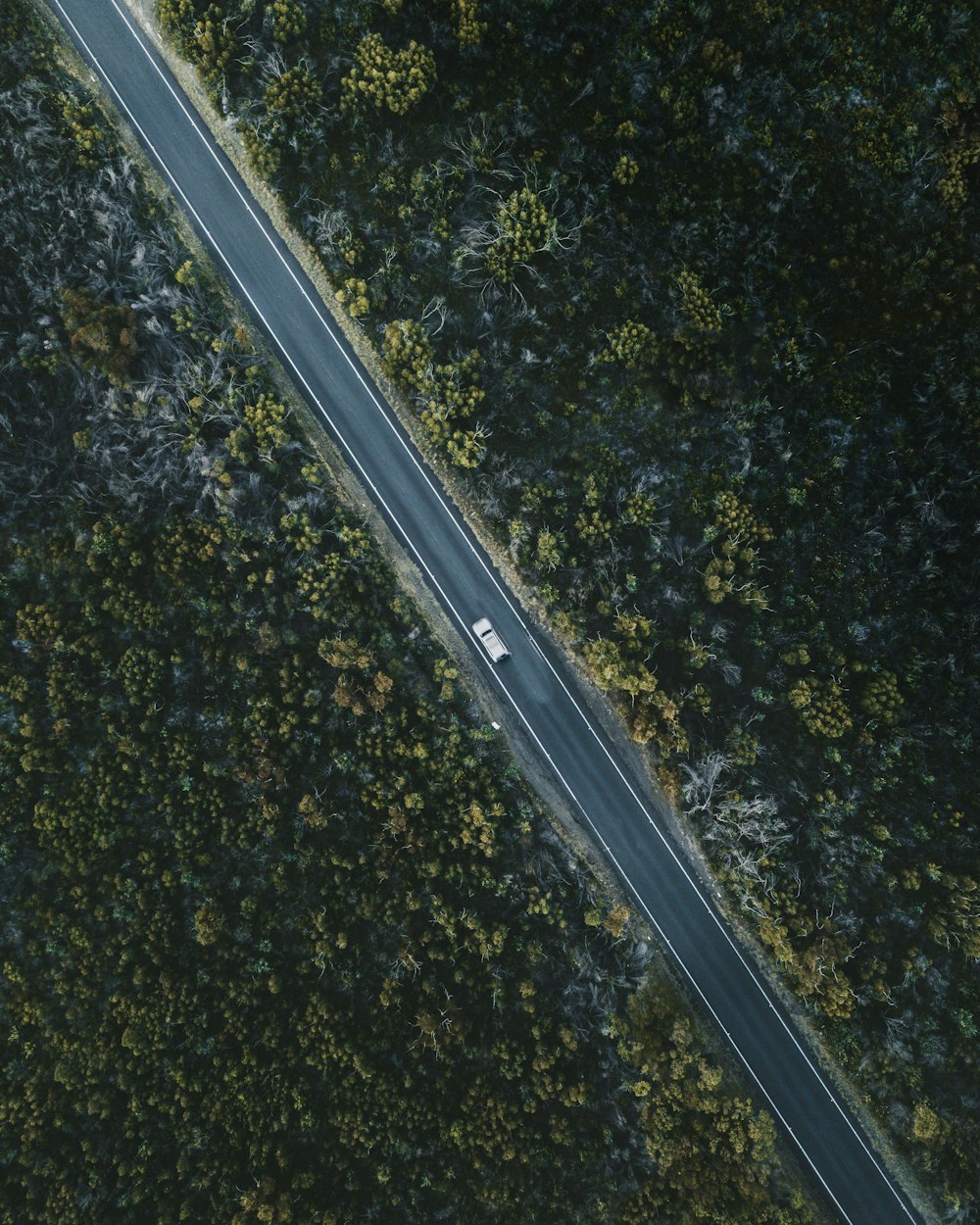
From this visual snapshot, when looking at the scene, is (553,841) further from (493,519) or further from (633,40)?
(633,40)

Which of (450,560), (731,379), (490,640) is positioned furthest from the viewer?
(450,560)

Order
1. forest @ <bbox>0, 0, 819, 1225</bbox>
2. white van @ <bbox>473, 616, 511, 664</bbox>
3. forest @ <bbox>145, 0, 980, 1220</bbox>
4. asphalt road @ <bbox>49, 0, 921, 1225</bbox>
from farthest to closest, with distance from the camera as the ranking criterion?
1. white van @ <bbox>473, 616, 511, 664</bbox>
2. asphalt road @ <bbox>49, 0, 921, 1225</bbox>
3. forest @ <bbox>145, 0, 980, 1220</bbox>
4. forest @ <bbox>0, 0, 819, 1225</bbox>

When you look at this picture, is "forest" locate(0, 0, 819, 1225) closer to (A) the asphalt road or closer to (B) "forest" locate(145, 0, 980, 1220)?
Answer: (A) the asphalt road

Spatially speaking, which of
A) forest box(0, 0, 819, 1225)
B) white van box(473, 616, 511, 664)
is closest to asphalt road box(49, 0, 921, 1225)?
white van box(473, 616, 511, 664)

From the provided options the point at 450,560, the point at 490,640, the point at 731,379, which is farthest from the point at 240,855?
the point at 731,379

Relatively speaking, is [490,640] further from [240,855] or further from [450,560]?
[240,855]

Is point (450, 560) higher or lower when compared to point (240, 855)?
higher
